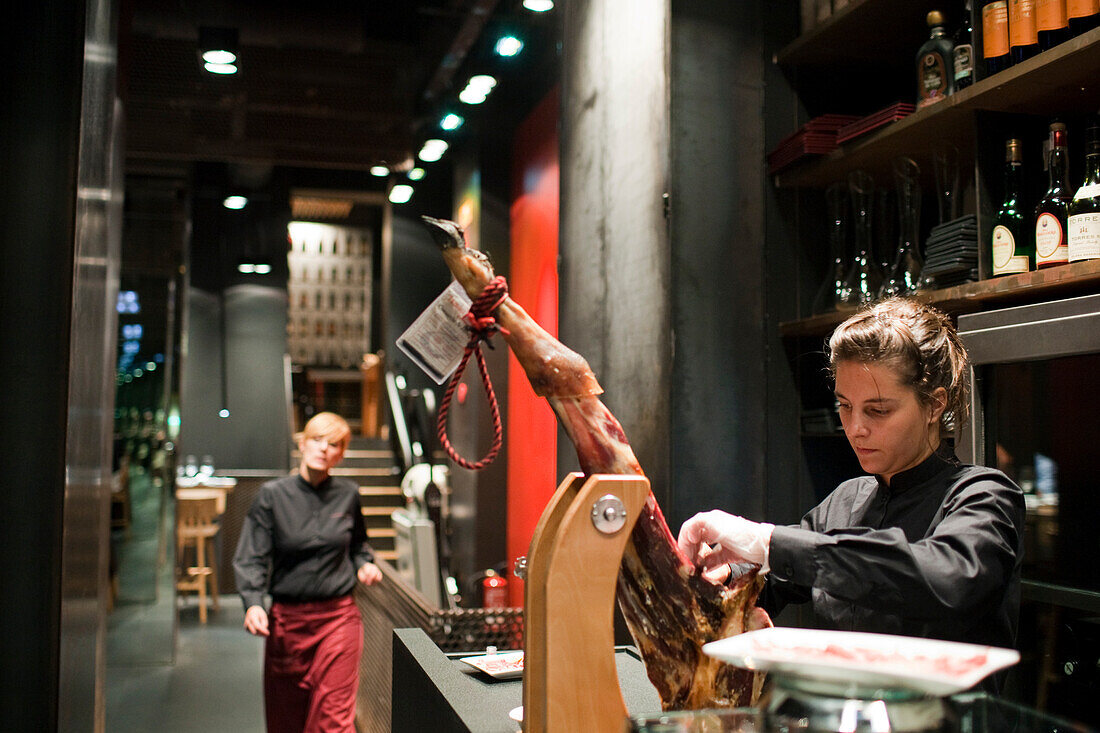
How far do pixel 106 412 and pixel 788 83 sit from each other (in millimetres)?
2831

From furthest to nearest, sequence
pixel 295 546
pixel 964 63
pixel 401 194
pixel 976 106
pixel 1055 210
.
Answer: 1. pixel 401 194
2. pixel 295 546
3. pixel 964 63
4. pixel 976 106
5. pixel 1055 210

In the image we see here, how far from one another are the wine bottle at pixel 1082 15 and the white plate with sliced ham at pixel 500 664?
1.68 m

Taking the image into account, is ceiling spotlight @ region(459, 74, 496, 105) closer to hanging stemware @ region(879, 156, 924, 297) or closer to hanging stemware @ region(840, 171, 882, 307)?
hanging stemware @ region(840, 171, 882, 307)

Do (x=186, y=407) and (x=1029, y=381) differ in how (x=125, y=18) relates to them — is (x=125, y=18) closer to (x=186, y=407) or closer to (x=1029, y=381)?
(x=1029, y=381)

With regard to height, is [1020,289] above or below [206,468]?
above

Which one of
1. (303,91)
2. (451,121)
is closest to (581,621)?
(451,121)

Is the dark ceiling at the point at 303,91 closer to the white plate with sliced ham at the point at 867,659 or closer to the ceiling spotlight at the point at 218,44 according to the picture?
the ceiling spotlight at the point at 218,44

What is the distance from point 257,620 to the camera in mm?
3549

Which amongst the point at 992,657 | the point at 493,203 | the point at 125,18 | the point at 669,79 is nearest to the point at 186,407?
the point at 493,203

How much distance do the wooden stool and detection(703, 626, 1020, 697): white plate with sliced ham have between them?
7620 mm

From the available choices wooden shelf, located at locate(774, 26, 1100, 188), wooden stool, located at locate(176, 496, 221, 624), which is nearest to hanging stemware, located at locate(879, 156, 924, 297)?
wooden shelf, located at locate(774, 26, 1100, 188)

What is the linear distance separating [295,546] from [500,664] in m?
2.29

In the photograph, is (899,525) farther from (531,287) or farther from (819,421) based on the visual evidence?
(531,287)

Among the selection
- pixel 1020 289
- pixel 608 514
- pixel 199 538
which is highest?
pixel 1020 289
